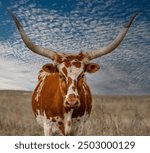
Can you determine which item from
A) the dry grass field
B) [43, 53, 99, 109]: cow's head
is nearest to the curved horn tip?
[43, 53, 99, 109]: cow's head

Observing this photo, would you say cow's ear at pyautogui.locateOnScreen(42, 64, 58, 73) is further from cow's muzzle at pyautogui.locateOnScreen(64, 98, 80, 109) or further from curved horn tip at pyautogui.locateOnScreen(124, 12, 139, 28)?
curved horn tip at pyautogui.locateOnScreen(124, 12, 139, 28)

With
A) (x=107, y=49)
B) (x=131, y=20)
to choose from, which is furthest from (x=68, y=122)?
(x=131, y=20)

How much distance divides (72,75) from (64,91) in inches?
3.9

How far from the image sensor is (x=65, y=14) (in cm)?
390

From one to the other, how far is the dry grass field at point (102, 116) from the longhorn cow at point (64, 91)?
0.29 metres

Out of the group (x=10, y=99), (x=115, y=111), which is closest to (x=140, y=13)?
(x=115, y=111)

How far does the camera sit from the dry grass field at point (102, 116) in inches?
154

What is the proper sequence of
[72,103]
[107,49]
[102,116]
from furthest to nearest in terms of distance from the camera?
[102,116] → [107,49] → [72,103]

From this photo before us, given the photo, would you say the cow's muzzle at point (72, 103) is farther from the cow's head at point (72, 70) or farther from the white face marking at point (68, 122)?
the white face marking at point (68, 122)

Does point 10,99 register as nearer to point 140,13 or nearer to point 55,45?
point 55,45

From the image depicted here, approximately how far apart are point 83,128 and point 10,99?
76 centimetres

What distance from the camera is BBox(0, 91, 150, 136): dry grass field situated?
12.9 ft

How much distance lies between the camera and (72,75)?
3248mm

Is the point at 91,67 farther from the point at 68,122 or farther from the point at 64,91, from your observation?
the point at 68,122
